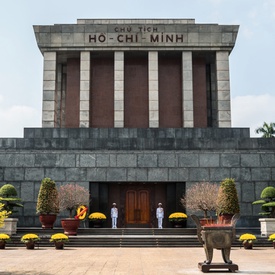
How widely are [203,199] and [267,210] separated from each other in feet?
11.8

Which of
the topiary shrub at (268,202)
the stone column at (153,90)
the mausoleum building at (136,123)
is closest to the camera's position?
the topiary shrub at (268,202)

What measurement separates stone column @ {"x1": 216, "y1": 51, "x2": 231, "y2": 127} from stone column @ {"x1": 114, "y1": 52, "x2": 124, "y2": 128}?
7.05m

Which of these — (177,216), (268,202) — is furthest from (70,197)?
(268,202)

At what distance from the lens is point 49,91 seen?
3503 cm

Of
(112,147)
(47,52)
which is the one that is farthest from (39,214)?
(47,52)

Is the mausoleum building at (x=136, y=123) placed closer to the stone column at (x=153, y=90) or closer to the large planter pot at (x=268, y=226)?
the stone column at (x=153, y=90)

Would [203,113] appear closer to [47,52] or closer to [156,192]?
[156,192]

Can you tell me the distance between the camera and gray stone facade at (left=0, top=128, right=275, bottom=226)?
94.4 ft

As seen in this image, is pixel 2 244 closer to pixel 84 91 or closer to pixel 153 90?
pixel 84 91

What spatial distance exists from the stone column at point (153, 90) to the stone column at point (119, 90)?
2.05 meters

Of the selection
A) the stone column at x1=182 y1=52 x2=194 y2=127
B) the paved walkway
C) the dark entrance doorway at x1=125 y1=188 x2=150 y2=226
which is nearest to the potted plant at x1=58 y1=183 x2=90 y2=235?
the dark entrance doorway at x1=125 y1=188 x2=150 y2=226

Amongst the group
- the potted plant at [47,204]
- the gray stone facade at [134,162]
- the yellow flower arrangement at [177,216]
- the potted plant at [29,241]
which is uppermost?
the gray stone facade at [134,162]

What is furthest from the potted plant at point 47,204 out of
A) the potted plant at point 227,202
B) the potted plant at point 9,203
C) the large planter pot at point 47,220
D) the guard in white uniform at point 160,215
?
the potted plant at point 227,202

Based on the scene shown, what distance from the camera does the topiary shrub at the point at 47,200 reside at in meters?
26.1
